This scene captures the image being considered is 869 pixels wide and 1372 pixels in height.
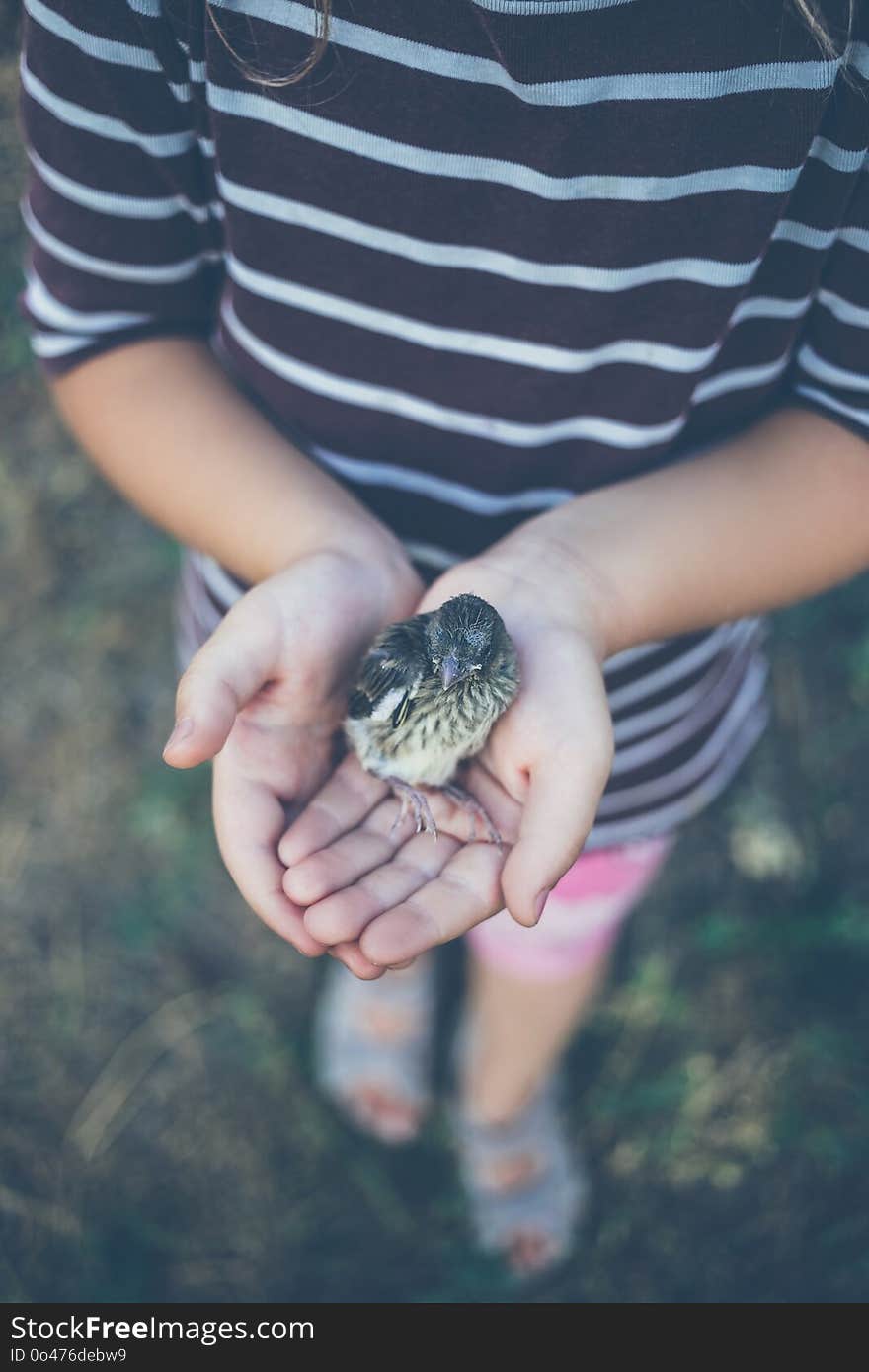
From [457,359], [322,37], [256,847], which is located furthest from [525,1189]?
[322,37]

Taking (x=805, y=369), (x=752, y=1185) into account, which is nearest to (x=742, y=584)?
(x=805, y=369)

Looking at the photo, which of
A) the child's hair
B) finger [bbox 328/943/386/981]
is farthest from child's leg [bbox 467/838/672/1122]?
the child's hair

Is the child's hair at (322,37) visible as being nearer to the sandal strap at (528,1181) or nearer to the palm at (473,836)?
the palm at (473,836)

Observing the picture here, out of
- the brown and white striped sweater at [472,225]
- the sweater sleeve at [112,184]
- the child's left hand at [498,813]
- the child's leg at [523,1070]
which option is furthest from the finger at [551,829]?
the sweater sleeve at [112,184]

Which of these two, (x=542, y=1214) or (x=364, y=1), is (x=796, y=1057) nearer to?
(x=542, y=1214)

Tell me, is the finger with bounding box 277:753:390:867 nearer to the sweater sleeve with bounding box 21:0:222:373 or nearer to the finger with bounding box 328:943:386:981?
the finger with bounding box 328:943:386:981
